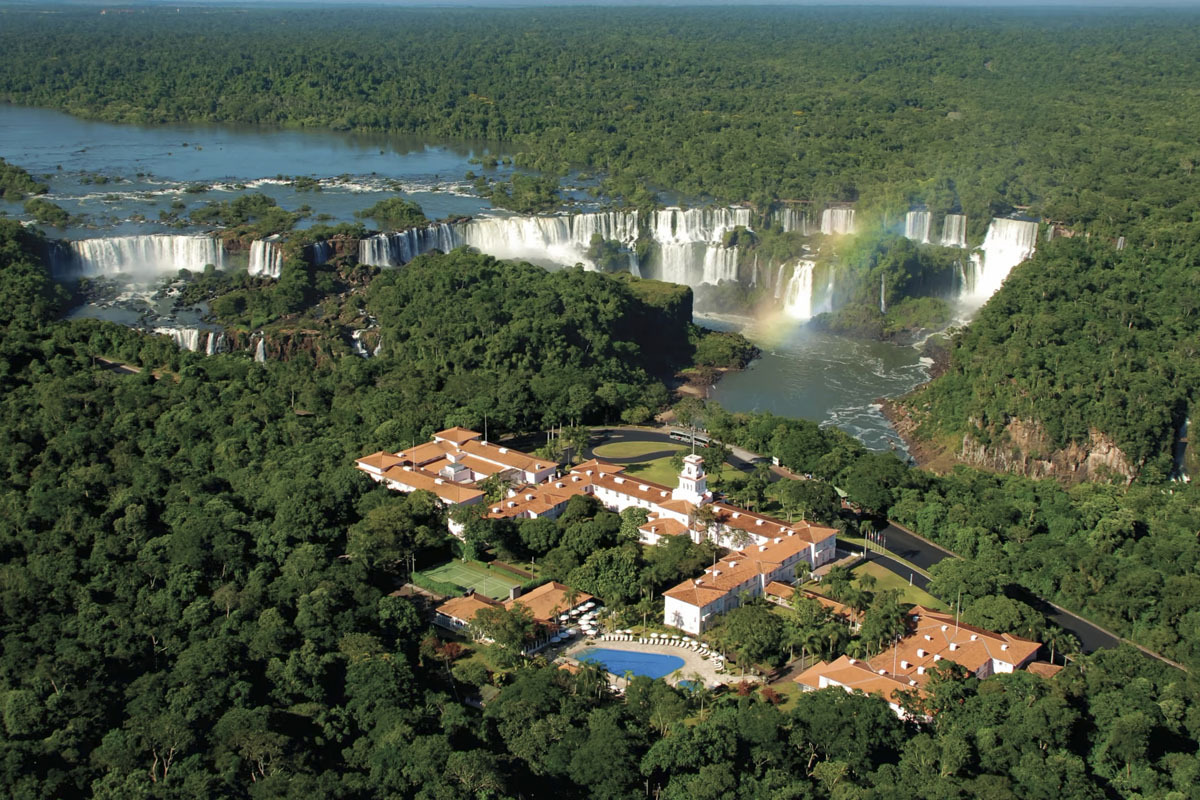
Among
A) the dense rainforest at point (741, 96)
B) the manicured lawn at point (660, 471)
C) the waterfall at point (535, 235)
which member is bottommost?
the manicured lawn at point (660, 471)

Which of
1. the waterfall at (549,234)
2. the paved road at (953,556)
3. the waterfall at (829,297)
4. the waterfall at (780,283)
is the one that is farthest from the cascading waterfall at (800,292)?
the paved road at (953,556)

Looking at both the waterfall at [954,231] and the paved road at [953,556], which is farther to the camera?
the waterfall at [954,231]

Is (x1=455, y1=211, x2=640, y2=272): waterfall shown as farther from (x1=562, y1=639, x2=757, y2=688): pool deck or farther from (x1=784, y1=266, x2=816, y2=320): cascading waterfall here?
(x1=562, y1=639, x2=757, y2=688): pool deck

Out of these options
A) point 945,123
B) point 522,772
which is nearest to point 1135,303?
point 522,772

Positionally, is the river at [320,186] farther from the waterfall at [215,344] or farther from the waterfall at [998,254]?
the waterfall at [998,254]

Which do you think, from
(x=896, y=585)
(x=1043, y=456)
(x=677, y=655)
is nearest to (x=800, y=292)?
(x=1043, y=456)

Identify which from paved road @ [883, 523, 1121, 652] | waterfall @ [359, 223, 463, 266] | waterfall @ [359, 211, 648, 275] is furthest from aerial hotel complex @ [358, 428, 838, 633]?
waterfall @ [359, 211, 648, 275]

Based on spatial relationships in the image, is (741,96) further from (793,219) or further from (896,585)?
(896,585)
